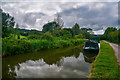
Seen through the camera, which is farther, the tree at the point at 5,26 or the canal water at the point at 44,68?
the tree at the point at 5,26

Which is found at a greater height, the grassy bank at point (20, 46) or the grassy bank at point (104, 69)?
the grassy bank at point (20, 46)

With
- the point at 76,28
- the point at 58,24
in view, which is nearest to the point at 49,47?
the point at 58,24

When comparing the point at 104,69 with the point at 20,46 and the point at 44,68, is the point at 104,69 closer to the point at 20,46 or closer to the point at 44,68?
the point at 44,68

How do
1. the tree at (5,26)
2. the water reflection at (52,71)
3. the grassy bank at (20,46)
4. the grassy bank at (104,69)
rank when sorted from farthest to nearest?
the tree at (5,26)
the grassy bank at (20,46)
the water reflection at (52,71)
the grassy bank at (104,69)

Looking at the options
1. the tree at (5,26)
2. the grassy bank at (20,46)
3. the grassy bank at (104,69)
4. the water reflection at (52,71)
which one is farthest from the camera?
the tree at (5,26)

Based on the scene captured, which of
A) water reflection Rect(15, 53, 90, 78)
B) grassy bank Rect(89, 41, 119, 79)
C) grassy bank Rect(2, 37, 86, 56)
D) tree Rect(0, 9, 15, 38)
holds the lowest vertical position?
water reflection Rect(15, 53, 90, 78)

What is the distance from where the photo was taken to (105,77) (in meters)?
4.23

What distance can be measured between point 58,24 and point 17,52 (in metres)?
28.9

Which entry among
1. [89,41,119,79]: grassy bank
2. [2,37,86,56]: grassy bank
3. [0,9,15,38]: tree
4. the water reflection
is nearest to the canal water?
the water reflection

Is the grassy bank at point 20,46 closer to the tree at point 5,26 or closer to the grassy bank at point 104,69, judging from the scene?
the tree at point 5,26

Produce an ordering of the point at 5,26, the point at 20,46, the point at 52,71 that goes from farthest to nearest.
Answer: the point at 5,26 → the point at 20,46 → the point at 52,71

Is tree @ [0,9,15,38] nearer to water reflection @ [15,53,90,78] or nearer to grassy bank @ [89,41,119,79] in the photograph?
water reflection @ [15,53,90,78]

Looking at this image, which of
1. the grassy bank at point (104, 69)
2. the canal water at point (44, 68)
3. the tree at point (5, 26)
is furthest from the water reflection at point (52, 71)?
the tree at point (5, 26)

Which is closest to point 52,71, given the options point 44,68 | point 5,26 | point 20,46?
point 44,68
